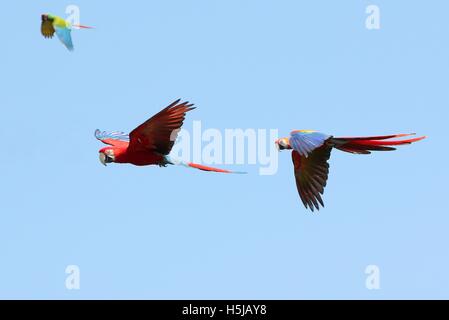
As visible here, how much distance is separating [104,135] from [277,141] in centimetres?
122

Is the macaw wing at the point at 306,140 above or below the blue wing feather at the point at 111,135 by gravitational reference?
below

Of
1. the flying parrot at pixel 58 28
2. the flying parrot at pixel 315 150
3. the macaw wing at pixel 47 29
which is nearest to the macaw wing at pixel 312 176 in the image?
the flying parrot at pixel 315 150

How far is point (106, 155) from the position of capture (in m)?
6.27

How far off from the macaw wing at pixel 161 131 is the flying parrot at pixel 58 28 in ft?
4.62

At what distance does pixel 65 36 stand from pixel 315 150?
6.80 feet

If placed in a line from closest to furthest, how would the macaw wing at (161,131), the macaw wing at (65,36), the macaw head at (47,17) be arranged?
1. the macaw wing at (161,131)
2. the macaw wing at (65,36)
3. the macaw head at (47,17)

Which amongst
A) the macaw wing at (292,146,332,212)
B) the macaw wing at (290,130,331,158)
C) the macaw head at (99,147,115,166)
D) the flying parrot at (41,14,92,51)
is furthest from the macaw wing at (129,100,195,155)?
the flying parrot at (41,14,92,51)

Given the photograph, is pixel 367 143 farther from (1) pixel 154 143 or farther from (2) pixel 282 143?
(1) pixel 154 143

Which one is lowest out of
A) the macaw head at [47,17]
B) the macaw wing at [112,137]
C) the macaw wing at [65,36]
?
the macaw wing at [112,137]

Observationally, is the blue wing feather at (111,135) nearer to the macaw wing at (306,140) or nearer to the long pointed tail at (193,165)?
the long pointed tail at (193,165)

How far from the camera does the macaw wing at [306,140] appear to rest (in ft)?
20.5

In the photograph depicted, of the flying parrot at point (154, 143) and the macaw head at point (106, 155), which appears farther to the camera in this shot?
the macaw head at point (106, 155)

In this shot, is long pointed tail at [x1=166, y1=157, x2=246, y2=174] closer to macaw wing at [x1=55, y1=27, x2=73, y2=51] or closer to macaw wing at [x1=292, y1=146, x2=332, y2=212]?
macaw wing at [x1=292, y1=146, x2=332, y2=212]
